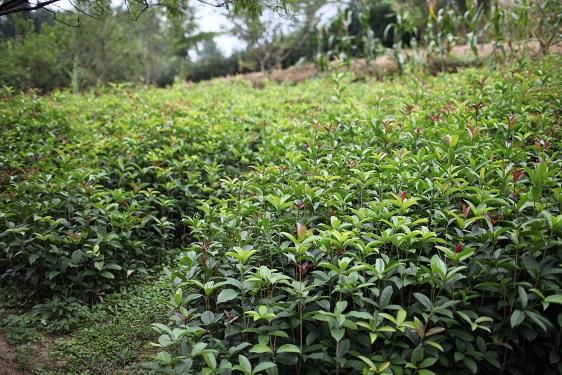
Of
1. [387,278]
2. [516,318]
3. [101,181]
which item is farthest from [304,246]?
[101,181]

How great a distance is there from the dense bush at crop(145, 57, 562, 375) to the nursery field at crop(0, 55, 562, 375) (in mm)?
13

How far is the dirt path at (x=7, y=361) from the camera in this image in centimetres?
253

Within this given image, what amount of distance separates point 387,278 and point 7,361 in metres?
2.39

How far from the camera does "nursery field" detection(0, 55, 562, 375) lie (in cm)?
201

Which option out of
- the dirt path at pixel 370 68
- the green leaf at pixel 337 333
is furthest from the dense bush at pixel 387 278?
the dirt path at pixel 370 68

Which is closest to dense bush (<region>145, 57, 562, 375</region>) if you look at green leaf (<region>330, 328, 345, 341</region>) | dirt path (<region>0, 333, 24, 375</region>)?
green leaf (<region>330, 328, 345, 341</region>)

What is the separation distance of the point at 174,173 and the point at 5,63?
24.8 feet

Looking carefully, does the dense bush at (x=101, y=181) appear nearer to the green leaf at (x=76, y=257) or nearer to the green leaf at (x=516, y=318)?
the green leaf at (x=76, y=257)

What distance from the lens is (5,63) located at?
945cm

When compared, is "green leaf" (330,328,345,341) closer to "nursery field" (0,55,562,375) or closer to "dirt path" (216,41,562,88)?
"nursery field" (0,55,562,375)

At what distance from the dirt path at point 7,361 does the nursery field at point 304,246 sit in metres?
0.03

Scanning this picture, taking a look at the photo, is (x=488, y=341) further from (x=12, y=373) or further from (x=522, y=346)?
(x=12, y=373)

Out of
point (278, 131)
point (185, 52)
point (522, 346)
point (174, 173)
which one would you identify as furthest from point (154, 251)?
point (185, 52)

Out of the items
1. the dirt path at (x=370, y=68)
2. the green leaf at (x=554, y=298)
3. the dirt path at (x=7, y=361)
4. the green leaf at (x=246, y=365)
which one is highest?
the dirt path at (x=370, y=68)
